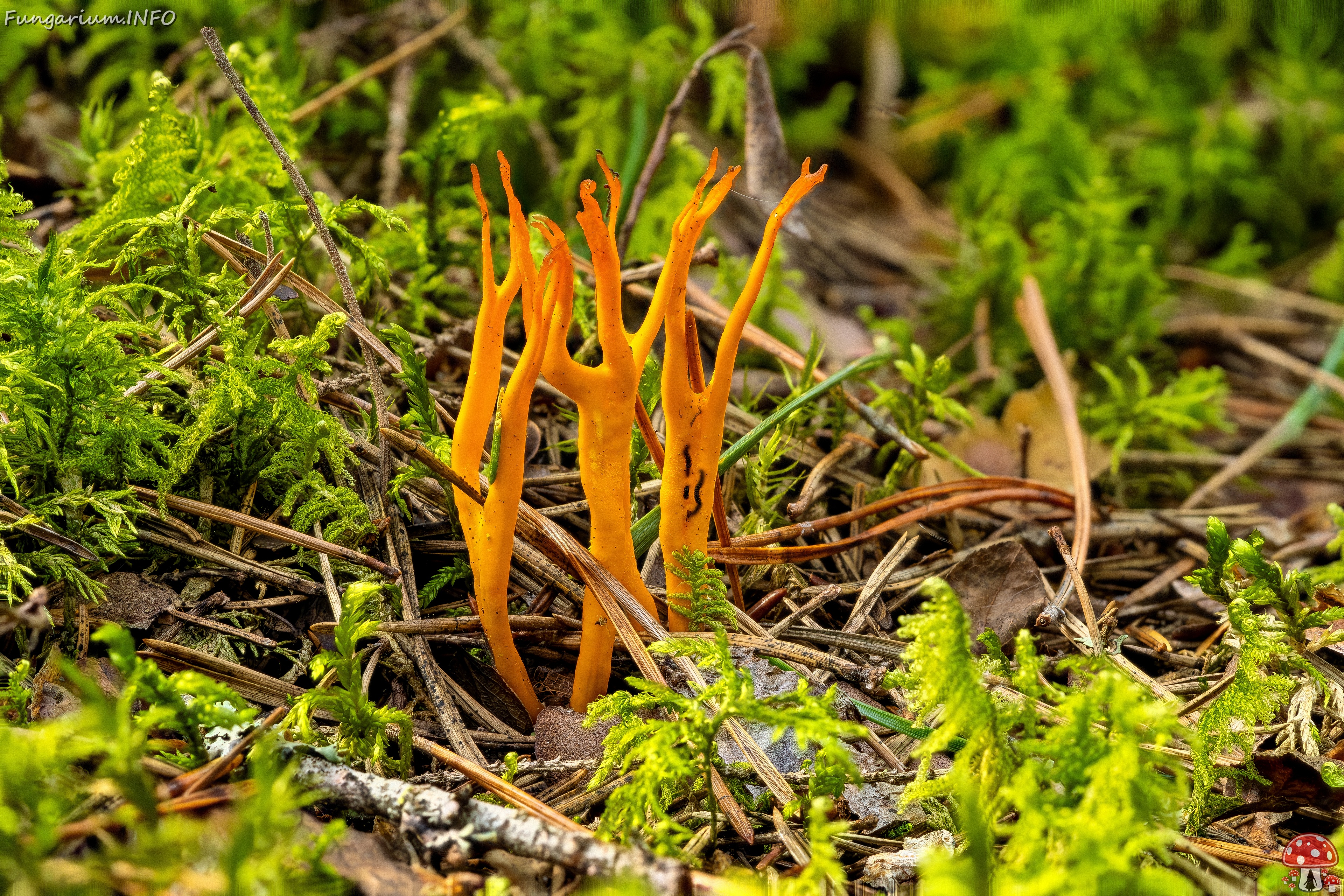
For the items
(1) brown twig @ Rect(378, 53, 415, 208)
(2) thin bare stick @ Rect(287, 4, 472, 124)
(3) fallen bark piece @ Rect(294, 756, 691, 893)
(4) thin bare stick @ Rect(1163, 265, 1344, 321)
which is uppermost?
(2) thin bare stick @ Rect(287, 4, 472, 124)

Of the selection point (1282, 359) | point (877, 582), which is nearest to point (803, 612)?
point (877, 582)

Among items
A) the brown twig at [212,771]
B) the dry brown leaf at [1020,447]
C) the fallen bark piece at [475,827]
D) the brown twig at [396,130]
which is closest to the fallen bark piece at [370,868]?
the fallen bark piece at [475,827]

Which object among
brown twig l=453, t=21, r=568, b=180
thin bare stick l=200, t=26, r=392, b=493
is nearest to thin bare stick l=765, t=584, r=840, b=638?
thin bare stick l=200, t=26, r=392, b=493

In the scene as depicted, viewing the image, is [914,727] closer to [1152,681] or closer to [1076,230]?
[1152,681]

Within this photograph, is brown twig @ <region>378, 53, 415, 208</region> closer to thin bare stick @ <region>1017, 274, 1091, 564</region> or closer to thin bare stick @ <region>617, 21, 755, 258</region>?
thin bare stick @ <region>617, 21, 755, 258</region>

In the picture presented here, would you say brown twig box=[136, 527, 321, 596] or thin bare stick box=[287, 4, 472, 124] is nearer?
brown twig box=[136, 527, 321, 596]

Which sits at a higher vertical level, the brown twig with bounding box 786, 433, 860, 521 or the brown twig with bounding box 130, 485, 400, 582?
the brown twig with bounding box 130, 485, 400, 582

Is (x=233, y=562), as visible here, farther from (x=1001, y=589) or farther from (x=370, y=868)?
(x=1001, y=589)
